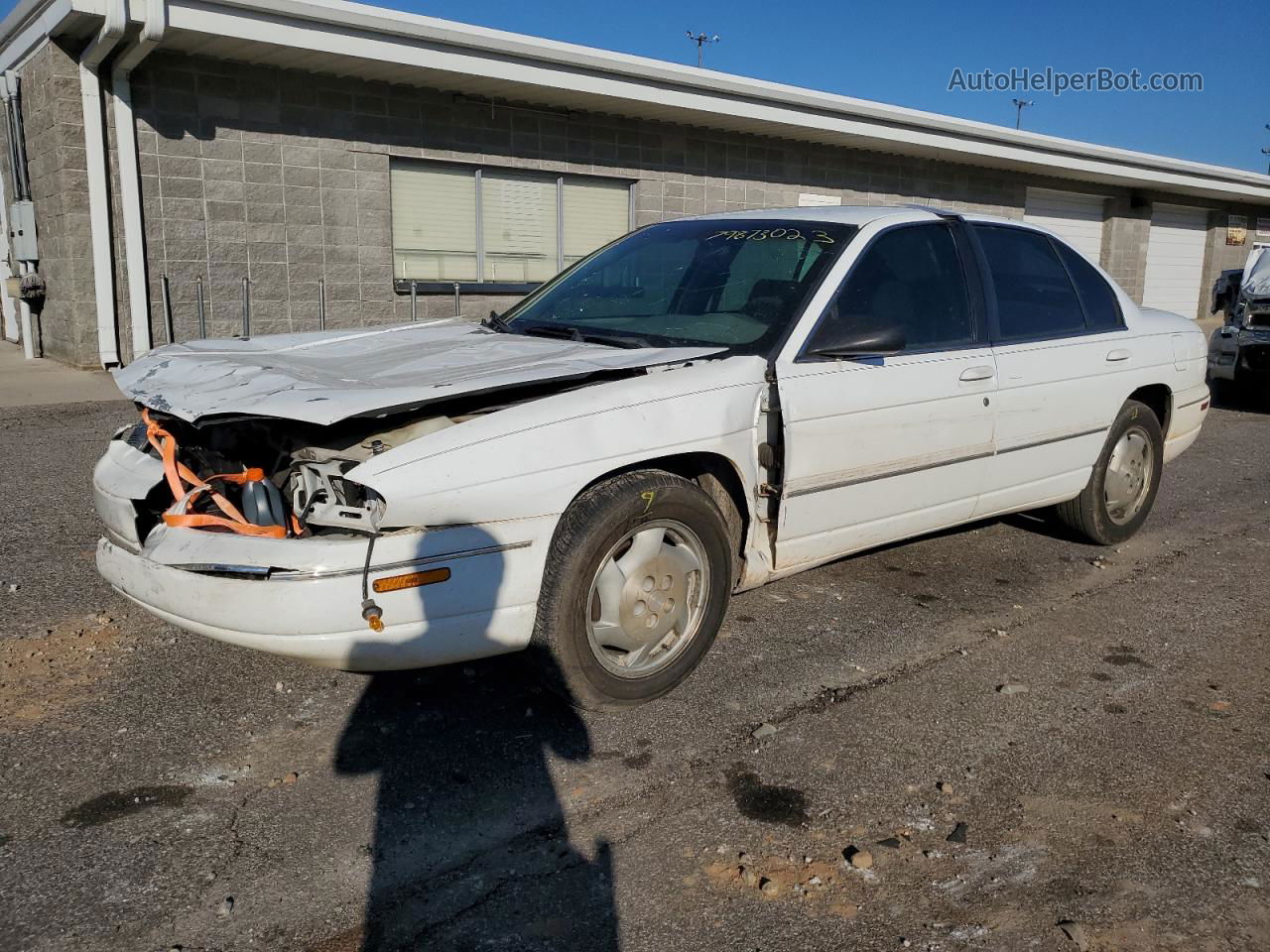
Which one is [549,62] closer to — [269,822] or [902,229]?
[902,229]

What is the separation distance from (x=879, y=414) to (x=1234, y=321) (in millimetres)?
9064

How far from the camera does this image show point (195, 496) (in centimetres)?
330

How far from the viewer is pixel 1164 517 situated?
6359mm

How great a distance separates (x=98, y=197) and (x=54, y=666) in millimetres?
7649

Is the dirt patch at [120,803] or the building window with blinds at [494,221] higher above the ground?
the building window with blinds at [494,221]

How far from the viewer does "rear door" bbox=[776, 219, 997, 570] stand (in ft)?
12.5

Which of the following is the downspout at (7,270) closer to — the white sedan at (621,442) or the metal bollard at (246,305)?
the metal bollard at (246,305)

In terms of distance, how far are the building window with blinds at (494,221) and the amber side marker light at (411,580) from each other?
9.59 metres

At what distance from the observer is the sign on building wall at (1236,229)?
84.4 feet

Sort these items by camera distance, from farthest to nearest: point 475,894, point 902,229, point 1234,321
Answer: point 1234,321
point 902,229
point 475,894

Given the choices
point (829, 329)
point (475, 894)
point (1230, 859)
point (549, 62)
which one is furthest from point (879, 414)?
point (549, 62)

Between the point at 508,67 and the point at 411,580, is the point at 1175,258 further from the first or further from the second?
the point at 411,580

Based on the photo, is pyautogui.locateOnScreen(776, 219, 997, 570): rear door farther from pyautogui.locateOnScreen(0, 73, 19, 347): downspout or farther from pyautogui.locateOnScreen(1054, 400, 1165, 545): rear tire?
pyautogui.locateOnScreen(0, 73, 19, 347): downspout

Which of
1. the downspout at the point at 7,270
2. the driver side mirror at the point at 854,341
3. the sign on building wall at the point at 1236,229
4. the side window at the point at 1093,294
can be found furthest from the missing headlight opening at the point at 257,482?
the sign on building wall at the point at 1236,229
